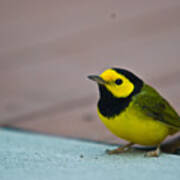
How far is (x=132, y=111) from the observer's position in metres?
2.27

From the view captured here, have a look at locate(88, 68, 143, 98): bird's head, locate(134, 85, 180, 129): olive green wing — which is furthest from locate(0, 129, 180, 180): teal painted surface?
locate(88, 68, 143, 98): bird's head

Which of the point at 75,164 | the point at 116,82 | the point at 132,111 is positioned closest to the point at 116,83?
the point at 116,82

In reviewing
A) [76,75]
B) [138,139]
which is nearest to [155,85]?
[76,75]

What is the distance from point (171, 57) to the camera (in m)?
4.48

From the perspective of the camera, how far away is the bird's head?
2.34 metres

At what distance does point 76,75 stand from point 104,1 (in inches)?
50.1

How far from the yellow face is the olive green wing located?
0.08 m

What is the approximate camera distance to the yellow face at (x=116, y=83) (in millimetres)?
2340

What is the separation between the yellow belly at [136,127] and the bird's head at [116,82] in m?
0.13

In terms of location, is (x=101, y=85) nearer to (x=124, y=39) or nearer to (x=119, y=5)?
(x=124, y=39)

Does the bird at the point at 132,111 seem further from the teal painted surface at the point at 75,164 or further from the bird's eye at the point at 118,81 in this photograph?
the teal painted surface at the point at 75,164

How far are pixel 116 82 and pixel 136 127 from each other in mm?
280

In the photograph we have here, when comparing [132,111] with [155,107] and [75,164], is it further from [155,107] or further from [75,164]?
[75,164]

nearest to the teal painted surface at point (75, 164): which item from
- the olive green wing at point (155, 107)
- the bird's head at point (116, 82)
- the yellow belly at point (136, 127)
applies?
the yellow belly at point (136, 127)
